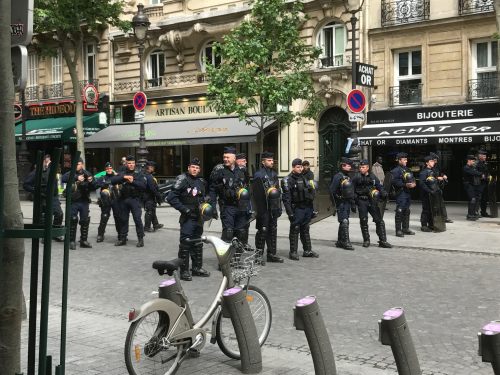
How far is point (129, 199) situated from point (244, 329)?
8738mm

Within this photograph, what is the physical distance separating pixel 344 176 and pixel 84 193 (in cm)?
518

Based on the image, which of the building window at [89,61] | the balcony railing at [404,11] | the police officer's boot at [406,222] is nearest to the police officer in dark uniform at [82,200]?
the police officer's boot at [406,222]

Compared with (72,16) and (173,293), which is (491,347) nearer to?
(173,293)

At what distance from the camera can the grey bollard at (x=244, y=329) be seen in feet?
16.2

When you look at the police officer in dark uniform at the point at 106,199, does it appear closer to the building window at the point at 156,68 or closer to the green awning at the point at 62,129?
the building window at the point at 156,68

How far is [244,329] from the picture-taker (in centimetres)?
498

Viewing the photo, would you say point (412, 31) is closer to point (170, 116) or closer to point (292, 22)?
point (292, 22)

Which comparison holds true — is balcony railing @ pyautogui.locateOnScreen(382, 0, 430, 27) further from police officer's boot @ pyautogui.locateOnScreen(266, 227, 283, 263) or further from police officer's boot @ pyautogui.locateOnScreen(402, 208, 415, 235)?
police officer's boot @ pyautogui.locateOnScreen(266, 227, 283, 263)

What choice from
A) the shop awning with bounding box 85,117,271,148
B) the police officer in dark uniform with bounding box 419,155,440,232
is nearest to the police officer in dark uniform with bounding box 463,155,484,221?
the police officer in dark uniform with bounding box 419,155,440,232

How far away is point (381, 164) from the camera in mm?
23562

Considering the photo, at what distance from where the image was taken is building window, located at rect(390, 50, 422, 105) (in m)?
23.0

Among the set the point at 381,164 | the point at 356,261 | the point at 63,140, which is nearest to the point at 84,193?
the point at 356,261

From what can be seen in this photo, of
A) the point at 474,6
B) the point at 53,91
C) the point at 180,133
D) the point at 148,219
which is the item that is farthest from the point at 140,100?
the point at 53,91

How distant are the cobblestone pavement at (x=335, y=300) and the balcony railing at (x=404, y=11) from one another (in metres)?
11.5
